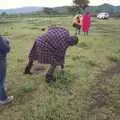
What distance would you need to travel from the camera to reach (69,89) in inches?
405

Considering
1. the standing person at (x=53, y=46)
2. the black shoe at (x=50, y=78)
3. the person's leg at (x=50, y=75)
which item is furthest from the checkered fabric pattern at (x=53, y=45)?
the black shoe at (x=50, y=78)

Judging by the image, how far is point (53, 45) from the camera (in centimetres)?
1058

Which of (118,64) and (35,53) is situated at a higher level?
(35,53)

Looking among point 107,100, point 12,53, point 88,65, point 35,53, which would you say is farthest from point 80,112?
point 12,53

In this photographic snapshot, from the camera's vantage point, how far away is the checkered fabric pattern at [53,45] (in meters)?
10.5

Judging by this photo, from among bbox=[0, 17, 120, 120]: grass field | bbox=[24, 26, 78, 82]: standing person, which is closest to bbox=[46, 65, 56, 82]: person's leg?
bbox=[24, 26, 78, 82]: standing person

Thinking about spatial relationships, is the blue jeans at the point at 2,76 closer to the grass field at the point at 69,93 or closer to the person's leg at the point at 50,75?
the grass field at the point at 69,93

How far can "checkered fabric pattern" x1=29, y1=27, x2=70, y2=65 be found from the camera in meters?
10.5

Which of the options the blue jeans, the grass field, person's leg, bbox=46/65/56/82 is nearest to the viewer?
the grass field

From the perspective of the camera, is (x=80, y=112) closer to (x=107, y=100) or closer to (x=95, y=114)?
(x=95, y=114)

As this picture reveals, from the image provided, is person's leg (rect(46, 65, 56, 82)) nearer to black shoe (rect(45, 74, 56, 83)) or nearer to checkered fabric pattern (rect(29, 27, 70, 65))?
black shoe (rect(45, 74, 56, 83))

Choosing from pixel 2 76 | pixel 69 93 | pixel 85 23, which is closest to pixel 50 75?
pixel 69 93

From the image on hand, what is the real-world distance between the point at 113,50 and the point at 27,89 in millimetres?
9359

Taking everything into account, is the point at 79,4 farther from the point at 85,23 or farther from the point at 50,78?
the point at 50,78
